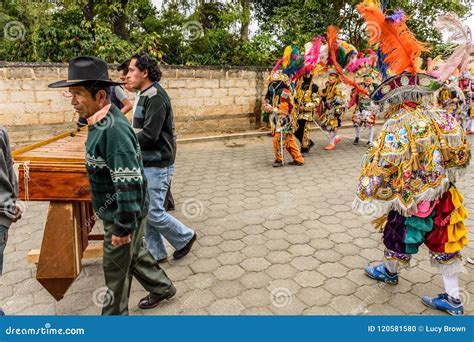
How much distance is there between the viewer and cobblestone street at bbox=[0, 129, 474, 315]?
2945 mm

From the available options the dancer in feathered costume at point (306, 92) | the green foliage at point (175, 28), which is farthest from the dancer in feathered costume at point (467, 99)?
the dancer in feathered costume at point (306, 92)

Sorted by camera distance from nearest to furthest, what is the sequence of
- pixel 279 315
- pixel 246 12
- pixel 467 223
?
1. pixel 279 315
2. pixel 467 223
3. pixel 246 12

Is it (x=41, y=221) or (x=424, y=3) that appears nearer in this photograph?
(x=41, y=221)

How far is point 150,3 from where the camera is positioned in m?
12.5

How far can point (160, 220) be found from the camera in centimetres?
331

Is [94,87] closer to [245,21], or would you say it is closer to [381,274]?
[381,274]

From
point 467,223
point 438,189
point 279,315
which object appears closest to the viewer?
point 438,189

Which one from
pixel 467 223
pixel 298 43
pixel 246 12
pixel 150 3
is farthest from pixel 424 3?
pixel 467 223

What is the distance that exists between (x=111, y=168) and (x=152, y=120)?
3.26 ft

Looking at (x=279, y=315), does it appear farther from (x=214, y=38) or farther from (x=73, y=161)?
(x=214, y=38)

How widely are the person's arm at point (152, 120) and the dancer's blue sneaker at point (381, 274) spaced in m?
2.15

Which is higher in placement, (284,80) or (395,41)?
(395,41)

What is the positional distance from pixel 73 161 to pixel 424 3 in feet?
44.3

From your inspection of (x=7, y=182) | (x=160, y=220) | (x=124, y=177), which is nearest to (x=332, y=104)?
(x=160, y=220)
